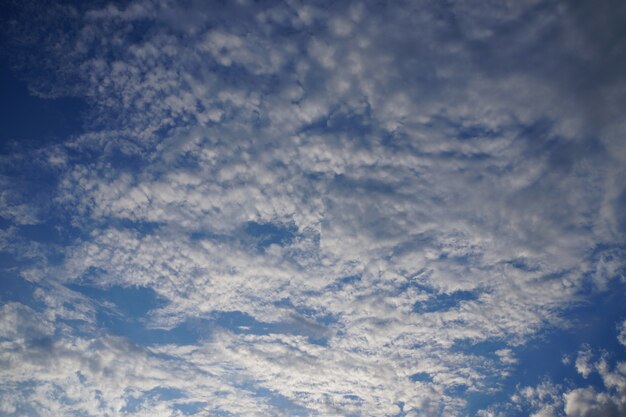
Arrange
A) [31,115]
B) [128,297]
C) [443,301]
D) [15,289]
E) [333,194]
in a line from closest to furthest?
1. [31,115]
2. [333,194]
3. [443,301]
4. [128,297]
5. [15,289]

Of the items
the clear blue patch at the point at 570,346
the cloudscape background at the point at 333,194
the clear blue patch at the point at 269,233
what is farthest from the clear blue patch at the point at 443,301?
the clear blue patch at the point at 269,233

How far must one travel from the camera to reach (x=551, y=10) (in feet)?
33.2

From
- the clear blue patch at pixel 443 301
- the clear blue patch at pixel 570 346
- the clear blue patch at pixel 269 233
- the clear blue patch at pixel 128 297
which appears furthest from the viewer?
the clear blue patch at pixel 128 297

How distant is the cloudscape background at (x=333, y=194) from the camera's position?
11.2m

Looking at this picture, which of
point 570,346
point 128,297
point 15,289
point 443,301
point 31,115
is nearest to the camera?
point 31,115

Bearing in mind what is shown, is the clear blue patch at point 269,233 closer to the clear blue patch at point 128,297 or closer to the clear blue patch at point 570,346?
the clear blue patch at point 128,297

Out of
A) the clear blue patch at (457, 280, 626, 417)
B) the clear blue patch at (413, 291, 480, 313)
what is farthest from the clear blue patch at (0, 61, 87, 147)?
the clear blue patch at (457, 280, 626, 417)

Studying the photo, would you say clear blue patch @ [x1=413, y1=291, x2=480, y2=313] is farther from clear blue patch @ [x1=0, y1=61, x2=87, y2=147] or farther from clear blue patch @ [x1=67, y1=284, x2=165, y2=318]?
clear blue patch @ [x1=0, y1=61, x2=87, y2=147]

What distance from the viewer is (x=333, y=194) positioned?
49.8 ft

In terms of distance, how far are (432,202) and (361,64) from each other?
6571 mm

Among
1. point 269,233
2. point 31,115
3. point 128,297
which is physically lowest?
point 128,297

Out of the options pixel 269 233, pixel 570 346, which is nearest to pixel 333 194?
pixel 269 233

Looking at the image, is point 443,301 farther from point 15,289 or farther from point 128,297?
point 15,289

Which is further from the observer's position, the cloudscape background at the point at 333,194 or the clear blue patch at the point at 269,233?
the clear blue patch at the point at 269,233
